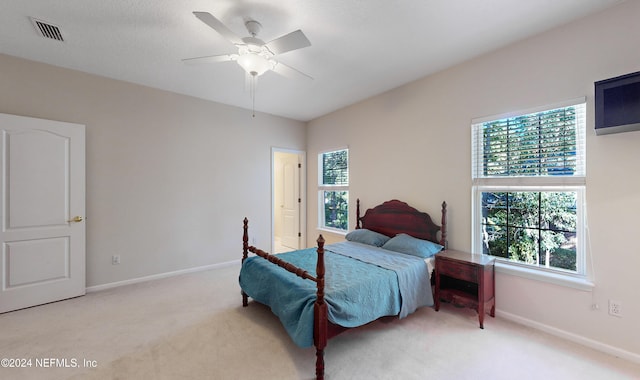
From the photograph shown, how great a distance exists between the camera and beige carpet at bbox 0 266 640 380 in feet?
6.14

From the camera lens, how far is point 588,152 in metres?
2.20

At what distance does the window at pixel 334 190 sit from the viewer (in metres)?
4.75

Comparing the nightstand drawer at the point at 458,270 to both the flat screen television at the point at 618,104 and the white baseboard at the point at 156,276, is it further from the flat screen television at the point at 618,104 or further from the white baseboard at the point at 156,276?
the white baseboard at the point at 156,276

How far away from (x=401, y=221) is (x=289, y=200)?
296cm

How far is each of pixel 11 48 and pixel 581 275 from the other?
239 inches

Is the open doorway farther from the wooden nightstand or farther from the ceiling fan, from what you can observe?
the wooden nightstand

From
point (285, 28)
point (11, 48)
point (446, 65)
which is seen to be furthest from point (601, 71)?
point (11, 48)

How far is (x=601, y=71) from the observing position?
214 centimetres

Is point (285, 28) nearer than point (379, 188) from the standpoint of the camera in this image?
Yes

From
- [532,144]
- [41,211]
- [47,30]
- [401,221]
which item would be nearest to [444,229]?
[401,221]

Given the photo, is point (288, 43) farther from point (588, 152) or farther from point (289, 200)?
point (289, 200)

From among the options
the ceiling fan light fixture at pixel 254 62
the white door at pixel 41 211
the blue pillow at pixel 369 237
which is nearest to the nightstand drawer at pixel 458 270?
the blue pillow at pixel 369 237

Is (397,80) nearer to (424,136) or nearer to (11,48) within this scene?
(424,136)

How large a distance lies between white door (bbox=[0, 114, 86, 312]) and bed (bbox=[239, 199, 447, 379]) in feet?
7.14
